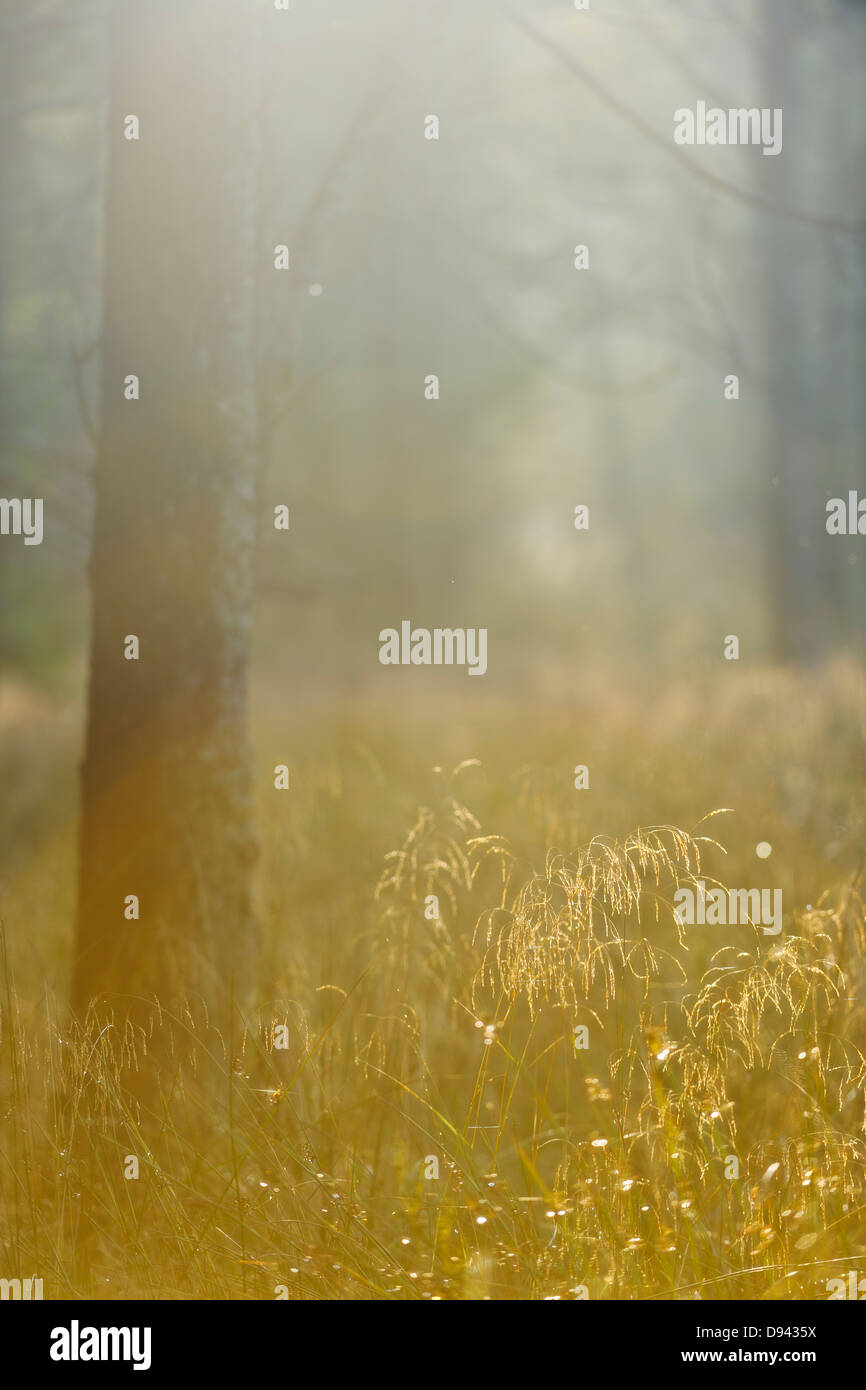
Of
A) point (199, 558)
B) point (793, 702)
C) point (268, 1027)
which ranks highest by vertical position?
point (793, 702)

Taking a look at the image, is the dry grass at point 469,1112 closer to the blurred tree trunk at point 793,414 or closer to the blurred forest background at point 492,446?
the blurred forest background at point 492,446

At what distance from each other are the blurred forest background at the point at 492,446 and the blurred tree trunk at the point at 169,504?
130mm

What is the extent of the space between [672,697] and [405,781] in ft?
4.62

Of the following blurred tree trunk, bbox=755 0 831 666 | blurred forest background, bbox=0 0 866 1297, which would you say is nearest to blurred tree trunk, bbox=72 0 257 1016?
blurred forest background, bbox=0 0 866 1297

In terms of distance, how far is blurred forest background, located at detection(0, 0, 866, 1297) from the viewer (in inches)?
105

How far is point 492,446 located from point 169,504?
6427 millimetres

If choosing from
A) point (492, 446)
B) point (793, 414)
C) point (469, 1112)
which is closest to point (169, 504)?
point (469, 1112)

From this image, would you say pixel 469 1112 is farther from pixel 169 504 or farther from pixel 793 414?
pixel 793 414

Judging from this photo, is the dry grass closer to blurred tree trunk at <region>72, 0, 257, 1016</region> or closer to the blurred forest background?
the blurred forest background

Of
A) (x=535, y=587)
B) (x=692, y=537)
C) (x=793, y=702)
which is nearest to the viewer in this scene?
(x=793, y=702)

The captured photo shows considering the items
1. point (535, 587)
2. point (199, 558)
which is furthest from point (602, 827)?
point (535, 587)

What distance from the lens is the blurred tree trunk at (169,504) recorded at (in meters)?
2.07
